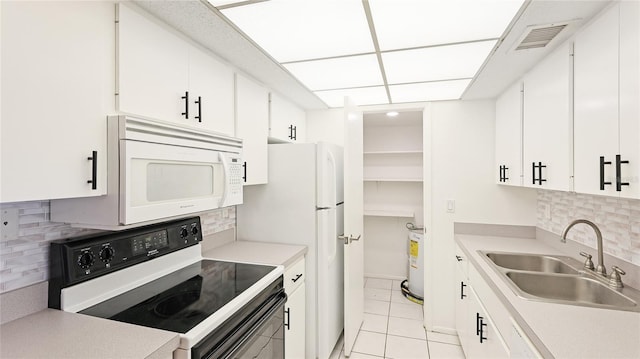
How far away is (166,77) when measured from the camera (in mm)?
1324

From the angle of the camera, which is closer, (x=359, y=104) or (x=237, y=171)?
(x=237, y=171)

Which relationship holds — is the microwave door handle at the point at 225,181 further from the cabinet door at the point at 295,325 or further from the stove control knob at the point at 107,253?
the cabinet door at the point at 295,325

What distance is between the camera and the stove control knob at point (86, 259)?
114cm

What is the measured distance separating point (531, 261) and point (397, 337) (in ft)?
4.15

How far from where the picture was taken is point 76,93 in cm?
96

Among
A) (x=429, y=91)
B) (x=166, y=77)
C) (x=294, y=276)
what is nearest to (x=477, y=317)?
(x=294, y=276)

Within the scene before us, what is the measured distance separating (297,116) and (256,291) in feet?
6.03

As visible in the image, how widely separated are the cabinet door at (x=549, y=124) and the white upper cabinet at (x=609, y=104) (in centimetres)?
7

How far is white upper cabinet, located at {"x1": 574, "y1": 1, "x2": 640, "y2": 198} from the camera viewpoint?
3.31 feet

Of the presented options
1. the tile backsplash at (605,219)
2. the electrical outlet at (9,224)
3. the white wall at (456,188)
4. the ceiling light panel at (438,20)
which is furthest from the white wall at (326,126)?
the electrical outlet at (9,224)

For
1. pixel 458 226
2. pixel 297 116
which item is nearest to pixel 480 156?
pixel 458 226

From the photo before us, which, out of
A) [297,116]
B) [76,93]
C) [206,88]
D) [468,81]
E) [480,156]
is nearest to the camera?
[76,93]

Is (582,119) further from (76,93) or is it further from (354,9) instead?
(76,93)

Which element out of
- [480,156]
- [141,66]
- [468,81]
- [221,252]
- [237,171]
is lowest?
[221,252]
